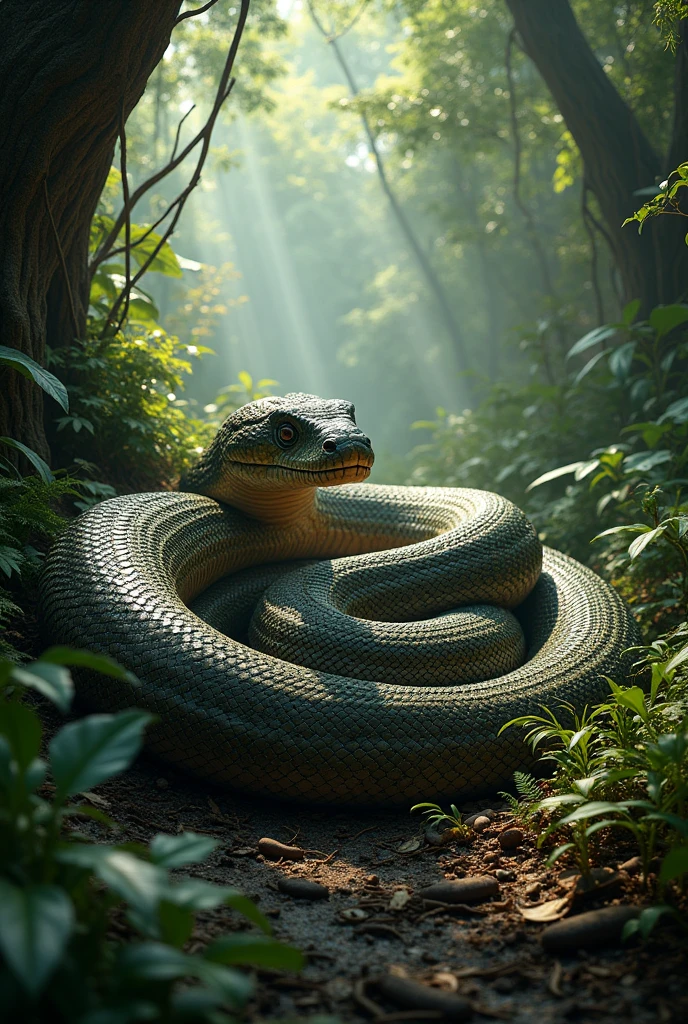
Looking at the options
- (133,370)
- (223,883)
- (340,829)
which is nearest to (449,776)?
(340,829)

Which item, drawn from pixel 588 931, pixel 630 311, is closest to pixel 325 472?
pixel 588 931

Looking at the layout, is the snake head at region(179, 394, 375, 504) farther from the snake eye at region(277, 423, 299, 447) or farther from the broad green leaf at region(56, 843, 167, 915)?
the broad green leaf at region(56, 843, 167, 915)

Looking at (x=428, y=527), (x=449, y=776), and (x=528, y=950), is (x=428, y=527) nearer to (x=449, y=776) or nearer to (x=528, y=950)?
(x=449, y=776)

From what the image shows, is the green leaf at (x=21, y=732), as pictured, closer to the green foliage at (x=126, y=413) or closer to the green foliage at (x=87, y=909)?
the green foliage at (x=87, y=909)

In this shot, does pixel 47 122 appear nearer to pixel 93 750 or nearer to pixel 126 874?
pixel 93 750

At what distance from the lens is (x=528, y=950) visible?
6.40 ft

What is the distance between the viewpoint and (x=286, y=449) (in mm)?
4090

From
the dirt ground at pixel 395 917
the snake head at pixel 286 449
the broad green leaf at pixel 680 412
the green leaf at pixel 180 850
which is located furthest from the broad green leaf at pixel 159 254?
the green leaf at pixel 180 850

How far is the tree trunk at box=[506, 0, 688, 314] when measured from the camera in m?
6.94

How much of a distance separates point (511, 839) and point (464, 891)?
0.38 m

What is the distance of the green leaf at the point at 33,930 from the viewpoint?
1.04 m

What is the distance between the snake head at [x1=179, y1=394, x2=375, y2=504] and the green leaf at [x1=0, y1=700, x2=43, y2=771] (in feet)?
7.96

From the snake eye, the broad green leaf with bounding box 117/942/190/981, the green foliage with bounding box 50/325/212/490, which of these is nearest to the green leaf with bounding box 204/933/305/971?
the broad green leaf with bounding box 117/942/190/981

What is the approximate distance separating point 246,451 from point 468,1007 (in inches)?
124
